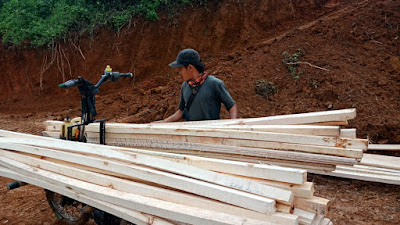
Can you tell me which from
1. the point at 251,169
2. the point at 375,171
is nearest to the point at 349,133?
the point at 251,169

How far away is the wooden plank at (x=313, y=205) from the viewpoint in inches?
77.3

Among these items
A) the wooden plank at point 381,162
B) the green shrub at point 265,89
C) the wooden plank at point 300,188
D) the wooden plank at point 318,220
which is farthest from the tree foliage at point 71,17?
the wooden plank at point 318,220

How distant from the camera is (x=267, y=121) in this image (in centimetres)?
290

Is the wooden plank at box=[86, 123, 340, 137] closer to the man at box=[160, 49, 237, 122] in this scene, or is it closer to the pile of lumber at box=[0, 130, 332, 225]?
the pile of lumber at box=[0, 130, 332, 225]

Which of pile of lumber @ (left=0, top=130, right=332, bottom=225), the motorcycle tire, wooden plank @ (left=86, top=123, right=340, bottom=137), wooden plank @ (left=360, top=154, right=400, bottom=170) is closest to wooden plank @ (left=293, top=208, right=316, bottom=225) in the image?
pile of lumber @ (left=0, top=130, right=332, bottom=225)

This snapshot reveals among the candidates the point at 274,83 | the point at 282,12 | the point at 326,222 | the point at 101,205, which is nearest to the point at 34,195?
the point at 101,205

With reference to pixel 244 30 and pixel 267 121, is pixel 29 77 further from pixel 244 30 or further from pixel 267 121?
pixel 267 121

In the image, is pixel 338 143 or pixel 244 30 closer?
pixel 338 143

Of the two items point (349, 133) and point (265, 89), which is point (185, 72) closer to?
A: point (349, 133)

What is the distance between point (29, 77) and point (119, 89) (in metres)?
3.04

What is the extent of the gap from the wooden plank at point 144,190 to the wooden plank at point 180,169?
0.09 meters

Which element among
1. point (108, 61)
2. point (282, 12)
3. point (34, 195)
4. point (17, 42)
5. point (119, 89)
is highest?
point (282, 12)

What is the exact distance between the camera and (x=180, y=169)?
222cm

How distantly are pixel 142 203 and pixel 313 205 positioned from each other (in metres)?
1.01
